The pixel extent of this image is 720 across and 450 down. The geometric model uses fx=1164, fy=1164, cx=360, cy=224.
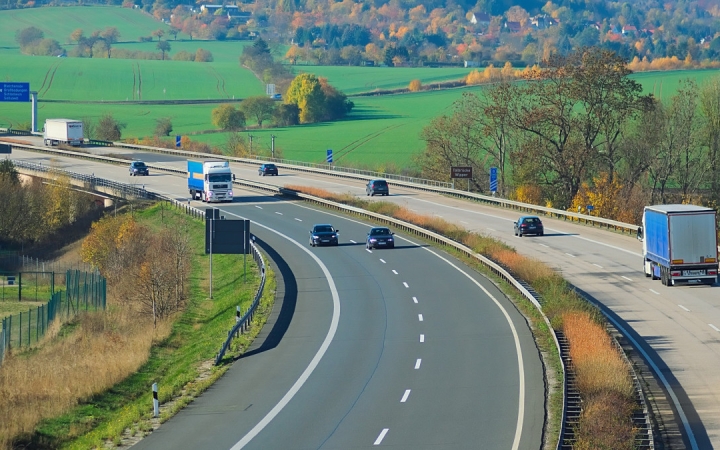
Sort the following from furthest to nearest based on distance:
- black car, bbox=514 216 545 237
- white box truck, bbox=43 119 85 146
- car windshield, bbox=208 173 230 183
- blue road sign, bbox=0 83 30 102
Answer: blue road sign, bbox=0 83 30 102 < white box truck, bbox=43 119 85 146 < car windshield, bbox=208 173 230 183 < black car, bbox=514 216 545 237

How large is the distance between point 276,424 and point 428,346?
10.3 meters

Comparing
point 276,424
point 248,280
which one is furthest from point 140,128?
point 276,424

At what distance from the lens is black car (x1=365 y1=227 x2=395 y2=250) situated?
6197cm

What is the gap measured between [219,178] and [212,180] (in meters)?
0.57

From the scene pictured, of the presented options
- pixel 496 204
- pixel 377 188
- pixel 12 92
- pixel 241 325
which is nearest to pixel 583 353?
pixel 241 325

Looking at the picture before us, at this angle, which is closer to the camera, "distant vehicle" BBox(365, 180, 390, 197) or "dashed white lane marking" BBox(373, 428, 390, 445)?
"dashed white lane marking" BBox(373, 428, 390, 445)

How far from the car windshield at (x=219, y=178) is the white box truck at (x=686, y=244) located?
42.6 m

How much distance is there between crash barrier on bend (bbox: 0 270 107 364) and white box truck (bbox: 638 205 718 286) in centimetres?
2528

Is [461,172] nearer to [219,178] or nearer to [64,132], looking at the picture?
[219,178]

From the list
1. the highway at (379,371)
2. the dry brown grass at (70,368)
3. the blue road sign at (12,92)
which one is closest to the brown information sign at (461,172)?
the highway at (379,371)

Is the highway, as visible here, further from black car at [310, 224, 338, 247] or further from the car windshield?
the car windshield

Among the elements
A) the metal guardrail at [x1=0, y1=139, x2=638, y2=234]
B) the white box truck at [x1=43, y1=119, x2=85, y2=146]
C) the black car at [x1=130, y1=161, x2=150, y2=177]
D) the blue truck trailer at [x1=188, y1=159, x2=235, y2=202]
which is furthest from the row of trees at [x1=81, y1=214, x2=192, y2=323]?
the white box truck at [x1=43, y1=119, x2=85, y2=146]

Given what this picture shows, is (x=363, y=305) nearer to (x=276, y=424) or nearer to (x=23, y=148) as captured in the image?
(x=276, y=424)

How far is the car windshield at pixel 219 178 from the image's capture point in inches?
3349
